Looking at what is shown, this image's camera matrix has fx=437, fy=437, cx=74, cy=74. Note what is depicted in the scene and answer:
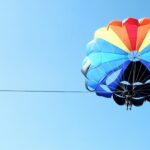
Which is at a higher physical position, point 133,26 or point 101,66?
point 133,26

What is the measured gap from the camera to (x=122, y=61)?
56.6 feet

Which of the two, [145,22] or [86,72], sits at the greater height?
[145,22]

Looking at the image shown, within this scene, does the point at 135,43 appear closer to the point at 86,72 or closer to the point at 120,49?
the point at 120,49

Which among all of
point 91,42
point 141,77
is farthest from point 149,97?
point 91,42

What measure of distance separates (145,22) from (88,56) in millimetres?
2725

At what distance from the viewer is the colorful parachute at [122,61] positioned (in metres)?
17.3

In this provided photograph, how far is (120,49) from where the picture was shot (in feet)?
57.4

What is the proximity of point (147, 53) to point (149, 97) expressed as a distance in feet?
6.71

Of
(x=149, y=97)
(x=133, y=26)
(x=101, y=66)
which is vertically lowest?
(x=149, y=97)

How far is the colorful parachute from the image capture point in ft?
56.7

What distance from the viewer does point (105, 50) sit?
701 inches

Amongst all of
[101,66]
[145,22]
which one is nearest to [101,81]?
[101,66]

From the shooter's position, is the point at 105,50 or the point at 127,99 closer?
the point at 127,99

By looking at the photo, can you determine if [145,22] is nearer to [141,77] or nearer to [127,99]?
[141,77]
